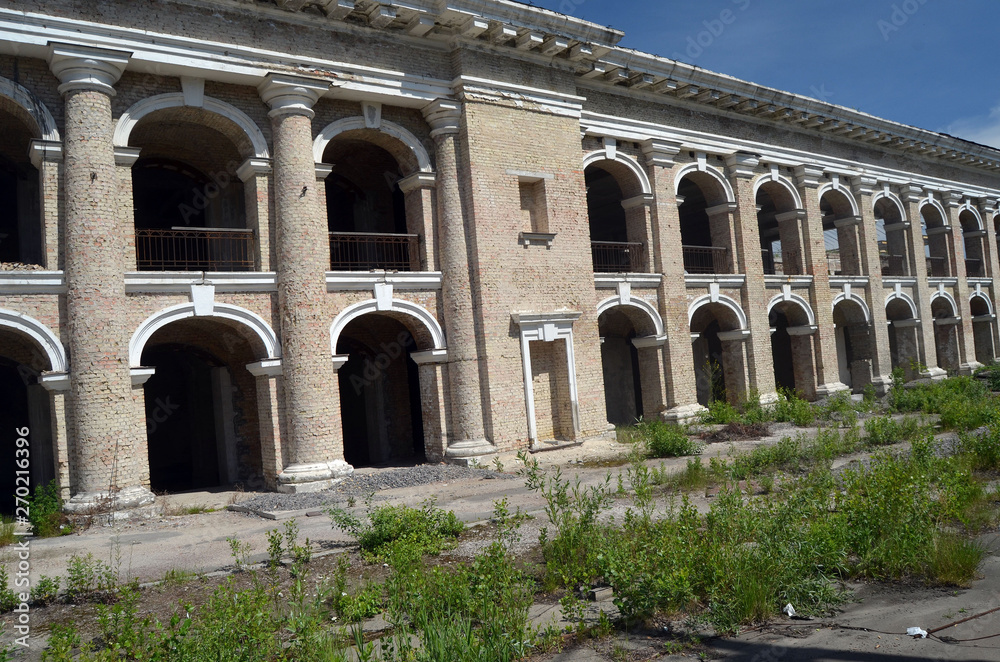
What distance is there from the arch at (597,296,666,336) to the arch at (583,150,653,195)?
272 centimetres

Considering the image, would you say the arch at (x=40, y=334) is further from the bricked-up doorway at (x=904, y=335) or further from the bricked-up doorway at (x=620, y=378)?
the bricked-up doorway at (x=904, y=335)

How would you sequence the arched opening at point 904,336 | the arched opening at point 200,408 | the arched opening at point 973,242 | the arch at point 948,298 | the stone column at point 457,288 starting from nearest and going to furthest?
1. the stone column at point 457,288
2. the arched opening at point 200,408
3. the arched opening at point 904,336
4. the arch at point 948,298
5. the arched opening at point 973,242

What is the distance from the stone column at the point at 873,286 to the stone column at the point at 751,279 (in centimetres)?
524

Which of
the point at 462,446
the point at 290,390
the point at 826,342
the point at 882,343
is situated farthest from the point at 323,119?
the point at 882,343

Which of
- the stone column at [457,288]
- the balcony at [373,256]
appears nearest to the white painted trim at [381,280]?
the stone column at [457,288]

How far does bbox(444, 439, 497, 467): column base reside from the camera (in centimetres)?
1341

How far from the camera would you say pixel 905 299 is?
78.3 feet

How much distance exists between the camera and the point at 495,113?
14.5 metres

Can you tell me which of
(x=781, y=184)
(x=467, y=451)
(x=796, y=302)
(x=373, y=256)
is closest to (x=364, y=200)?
(x=373, y=256)

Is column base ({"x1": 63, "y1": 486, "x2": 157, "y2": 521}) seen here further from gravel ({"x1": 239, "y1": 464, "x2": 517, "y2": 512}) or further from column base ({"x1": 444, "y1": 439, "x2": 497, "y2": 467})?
column base ({"x1": 444, "y1": 439, "x2": 497, "y2": 467})

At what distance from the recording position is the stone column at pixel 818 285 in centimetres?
2064

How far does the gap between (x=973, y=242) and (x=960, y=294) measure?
3.43 metres

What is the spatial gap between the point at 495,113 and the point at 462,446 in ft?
21.9

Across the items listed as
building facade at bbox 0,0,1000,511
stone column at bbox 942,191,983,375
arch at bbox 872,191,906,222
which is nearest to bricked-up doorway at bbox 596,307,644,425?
building facade at bbox 0,0,1000,511
